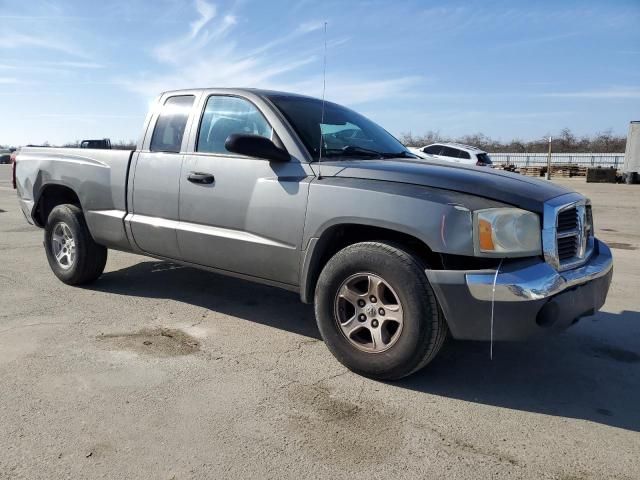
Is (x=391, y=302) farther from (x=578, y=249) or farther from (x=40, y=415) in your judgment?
(x=40, y=415)

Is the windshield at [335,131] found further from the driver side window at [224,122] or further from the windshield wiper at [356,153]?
the driver side window at [224,122]

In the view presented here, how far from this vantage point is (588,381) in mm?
3484

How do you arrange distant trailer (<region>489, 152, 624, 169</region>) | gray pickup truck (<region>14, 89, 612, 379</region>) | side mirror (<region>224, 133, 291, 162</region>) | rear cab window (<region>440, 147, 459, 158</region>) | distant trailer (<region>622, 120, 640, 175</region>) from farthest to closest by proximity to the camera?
distant trailer (<region>489, 152, 624, 169</region>)
distant trailer (<region>622, 120, 640, 175</region>)
rear cab window (<region>440, 147, 459, 158</region>)
side mirror (<region>224, 133, 291, 162</region>)
gray pickup truck (<region>14, 89, 612, 379</region>)

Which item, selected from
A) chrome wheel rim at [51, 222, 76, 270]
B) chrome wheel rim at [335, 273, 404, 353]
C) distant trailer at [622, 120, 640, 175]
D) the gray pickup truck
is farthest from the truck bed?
distant trailer at [622, 120, 640, 175]

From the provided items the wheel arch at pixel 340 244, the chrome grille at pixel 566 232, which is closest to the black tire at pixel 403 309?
the wheel arch at pixel 340 244

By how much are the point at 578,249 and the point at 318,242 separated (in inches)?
67.3

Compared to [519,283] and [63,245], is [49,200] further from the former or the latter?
[519,283]

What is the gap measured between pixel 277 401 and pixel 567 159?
49.7 meters

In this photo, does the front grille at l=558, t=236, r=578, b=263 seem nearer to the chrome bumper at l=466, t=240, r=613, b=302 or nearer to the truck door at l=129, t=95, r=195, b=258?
the chrome bumper at l=466, t=240, r=613, b=302

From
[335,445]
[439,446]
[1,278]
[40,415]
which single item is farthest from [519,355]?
[1,278]

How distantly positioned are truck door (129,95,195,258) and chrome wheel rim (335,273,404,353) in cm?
172

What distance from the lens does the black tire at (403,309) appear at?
3.14 m

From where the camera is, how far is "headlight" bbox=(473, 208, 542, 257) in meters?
3.01

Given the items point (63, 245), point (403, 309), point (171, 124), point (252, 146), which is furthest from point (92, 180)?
point (403, 309)
